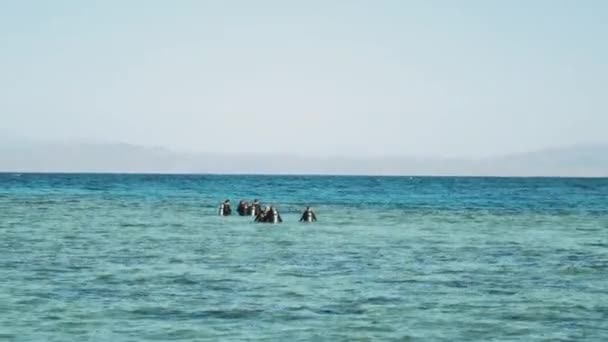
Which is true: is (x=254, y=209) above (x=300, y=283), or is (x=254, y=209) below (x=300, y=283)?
above

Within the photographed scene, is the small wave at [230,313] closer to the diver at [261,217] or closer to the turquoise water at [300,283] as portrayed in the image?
the turquoise water at [300,283]

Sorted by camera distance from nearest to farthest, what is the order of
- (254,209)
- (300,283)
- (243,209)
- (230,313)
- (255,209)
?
1. (230,313)
2. (300,283)
3. (255,209)
4. (254,209)
5. (243,209)

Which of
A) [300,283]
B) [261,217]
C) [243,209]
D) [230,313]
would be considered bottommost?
[230,313]

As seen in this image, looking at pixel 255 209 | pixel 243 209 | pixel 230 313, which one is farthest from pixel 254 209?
pixel 230 313

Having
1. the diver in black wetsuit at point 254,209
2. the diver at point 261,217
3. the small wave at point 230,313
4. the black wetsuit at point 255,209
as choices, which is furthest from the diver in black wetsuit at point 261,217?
the small wave at point 230,313

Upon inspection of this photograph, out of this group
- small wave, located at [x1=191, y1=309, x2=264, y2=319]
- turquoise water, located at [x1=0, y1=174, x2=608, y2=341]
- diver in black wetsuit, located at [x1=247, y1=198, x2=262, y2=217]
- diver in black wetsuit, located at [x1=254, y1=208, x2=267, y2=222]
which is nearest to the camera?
turquoise water, located at [x1=0, y1=174, x2=608, y2=341]

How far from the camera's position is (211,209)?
7831 cm

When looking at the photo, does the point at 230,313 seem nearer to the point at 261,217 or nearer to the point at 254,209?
the point at 261,217

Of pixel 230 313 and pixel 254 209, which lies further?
pixel 254 209

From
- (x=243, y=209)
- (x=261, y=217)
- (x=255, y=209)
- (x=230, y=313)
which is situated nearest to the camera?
(x=230, y=313)

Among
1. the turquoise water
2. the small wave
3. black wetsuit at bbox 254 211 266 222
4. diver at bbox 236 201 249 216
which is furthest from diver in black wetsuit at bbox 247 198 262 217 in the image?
the small wave

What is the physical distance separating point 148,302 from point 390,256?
1526 cm

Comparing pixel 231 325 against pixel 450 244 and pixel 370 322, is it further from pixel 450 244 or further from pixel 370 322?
pixel 450 244

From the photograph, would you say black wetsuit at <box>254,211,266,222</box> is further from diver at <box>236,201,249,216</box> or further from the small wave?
the small wave
